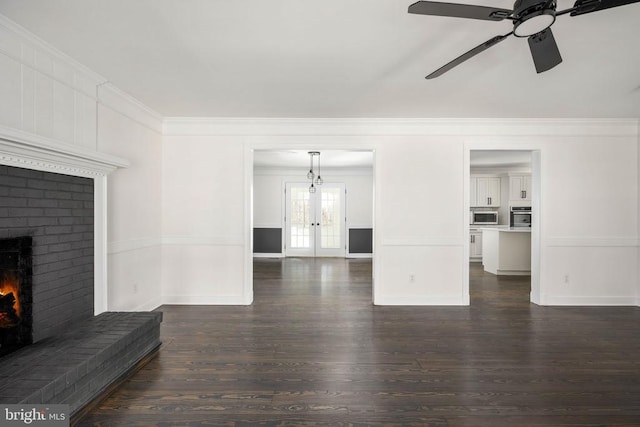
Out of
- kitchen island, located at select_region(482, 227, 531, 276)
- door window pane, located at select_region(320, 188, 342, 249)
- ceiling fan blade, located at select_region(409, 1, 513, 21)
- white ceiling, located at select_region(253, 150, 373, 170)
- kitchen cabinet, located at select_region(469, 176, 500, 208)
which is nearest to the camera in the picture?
ceiling fan blade, located at select_region(409, 1, 513, 21)

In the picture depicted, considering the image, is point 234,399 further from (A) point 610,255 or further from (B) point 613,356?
(A) point 610,255

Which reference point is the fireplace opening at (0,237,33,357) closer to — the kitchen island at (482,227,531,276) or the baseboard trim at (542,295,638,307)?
the baseboard trim at (542,295,638,307)

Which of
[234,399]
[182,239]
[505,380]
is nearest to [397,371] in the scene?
[505,380]

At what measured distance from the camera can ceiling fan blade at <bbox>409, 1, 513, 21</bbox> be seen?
5.03 ft

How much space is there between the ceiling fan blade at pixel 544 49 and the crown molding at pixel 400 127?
228 centimetres

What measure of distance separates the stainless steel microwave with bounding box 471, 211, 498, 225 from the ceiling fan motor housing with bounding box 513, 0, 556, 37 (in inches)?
276

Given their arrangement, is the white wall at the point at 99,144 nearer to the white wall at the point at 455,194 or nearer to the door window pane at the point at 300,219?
the white wall at the point at 455,194

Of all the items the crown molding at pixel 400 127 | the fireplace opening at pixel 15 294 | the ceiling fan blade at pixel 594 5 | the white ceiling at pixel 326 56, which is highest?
the white ceiling at pixel 326 56

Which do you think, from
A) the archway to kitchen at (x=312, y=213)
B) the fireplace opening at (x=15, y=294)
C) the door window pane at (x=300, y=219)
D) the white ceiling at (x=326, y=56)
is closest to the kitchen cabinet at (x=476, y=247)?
the archway to kitchen at (x=312, y=213)

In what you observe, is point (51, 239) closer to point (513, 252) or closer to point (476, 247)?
point (513, 252)

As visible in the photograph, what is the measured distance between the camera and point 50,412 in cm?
178

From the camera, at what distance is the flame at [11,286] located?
7.27 ft

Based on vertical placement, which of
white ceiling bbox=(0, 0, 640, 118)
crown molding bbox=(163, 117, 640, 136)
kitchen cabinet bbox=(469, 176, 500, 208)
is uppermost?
white ceiling bbox=(0, 0, 640, 118)

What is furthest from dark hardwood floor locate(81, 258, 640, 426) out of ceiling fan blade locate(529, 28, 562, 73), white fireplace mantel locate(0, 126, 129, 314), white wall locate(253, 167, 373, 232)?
white wall locate(253, 167, 373, 232)
